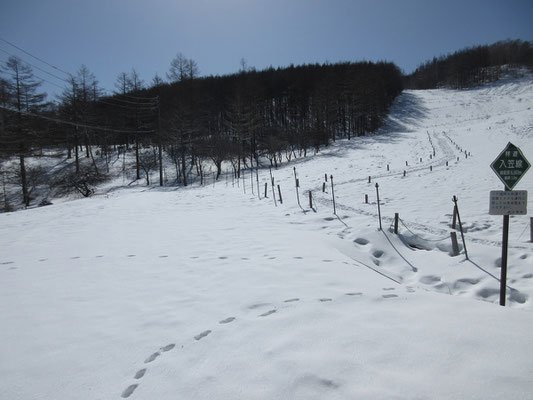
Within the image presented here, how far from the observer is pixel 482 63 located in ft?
302

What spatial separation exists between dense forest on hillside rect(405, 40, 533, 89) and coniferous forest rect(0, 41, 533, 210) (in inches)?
1102

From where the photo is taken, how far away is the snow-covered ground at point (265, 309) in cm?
251

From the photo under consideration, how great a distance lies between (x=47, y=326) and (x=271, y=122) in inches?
2399

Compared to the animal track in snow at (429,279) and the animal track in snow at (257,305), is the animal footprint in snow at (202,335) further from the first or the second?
the animal track in snow at (429,279)

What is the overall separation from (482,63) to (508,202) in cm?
12019

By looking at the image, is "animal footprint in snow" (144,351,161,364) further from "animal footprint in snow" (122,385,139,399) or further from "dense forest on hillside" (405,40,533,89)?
"dense forest on hillside" (405,40,533,89)

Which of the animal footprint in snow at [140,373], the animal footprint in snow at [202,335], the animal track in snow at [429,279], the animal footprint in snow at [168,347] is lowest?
the animal track in snow at [429,279]

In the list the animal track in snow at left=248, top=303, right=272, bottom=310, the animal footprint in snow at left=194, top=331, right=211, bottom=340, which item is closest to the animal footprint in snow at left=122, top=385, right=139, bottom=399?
the animal footprint in snow at left=194, top=331, right=211, bottom=340

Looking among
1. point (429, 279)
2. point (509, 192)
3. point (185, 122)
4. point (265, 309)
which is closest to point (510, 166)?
point (509, 192)

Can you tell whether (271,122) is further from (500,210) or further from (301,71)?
(500,210)

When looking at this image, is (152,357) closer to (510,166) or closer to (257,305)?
(257,305)

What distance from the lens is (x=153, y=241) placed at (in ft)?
27.4

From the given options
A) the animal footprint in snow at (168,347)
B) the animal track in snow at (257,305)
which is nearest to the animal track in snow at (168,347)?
the animal footprint in snow at (168,347)

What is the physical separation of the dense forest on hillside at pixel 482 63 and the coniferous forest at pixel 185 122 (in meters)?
28.0
